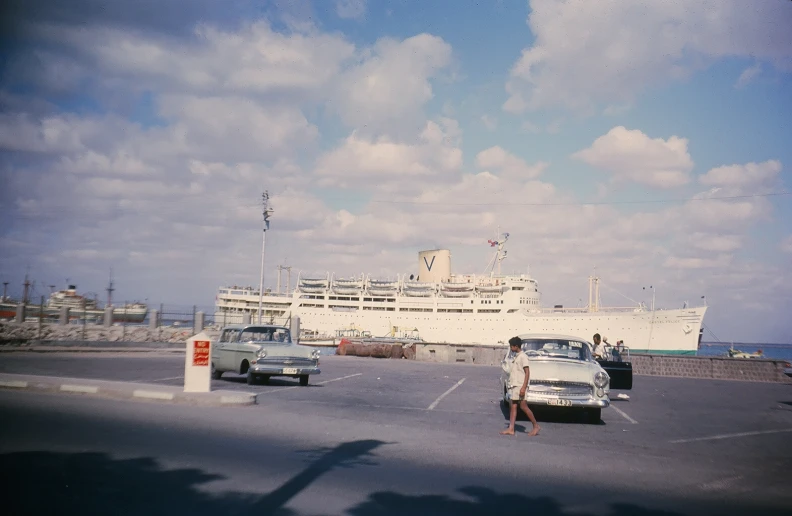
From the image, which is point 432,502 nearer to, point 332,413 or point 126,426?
point 126,426

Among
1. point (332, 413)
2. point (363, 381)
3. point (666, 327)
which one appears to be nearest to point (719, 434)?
point (332, 413)

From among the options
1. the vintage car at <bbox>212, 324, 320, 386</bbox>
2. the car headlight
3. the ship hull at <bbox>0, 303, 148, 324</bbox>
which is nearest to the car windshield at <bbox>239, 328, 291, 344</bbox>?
the vintage car at <bbox>212, 324, 320, 386</bbox>

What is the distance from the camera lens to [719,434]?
1084 cm

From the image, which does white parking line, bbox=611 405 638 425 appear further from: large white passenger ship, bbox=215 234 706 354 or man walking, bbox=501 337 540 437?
large white passenger ship, bbox=215 234 706 354

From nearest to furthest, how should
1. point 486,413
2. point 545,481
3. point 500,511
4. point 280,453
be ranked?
point 500,511 < point 545,481 < point 280,453 < point 486,413

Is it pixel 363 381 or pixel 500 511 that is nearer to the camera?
pixel 500 511

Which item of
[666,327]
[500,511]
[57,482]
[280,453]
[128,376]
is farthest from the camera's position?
[666,327]

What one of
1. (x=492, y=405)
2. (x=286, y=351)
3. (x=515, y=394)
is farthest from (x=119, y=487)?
(x=286, y=351)

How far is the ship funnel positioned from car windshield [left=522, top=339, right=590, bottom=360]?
2362 inches

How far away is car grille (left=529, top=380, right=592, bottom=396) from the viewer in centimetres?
1153

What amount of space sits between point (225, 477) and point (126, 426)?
374 centimetres

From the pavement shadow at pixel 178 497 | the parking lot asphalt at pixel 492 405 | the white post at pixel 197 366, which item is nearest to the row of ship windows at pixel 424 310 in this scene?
the parking lot asphalt at pixel 492 405

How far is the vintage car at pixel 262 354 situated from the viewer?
664 inches

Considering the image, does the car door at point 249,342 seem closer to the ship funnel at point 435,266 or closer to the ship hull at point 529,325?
the ship hull at point 529,325
